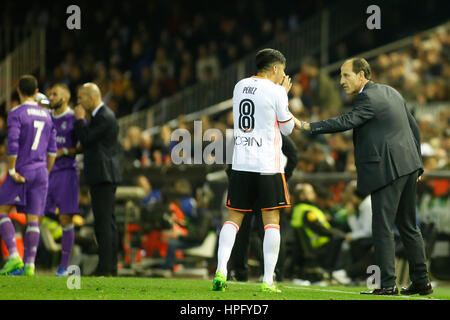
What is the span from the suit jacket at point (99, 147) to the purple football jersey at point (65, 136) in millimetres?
269

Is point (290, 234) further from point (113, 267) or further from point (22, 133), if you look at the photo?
point (22, 133)

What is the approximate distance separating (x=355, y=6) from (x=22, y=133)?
15.9 meters

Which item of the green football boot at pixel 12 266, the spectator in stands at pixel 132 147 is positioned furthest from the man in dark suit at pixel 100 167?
the spectator in stands at pixel 132 147

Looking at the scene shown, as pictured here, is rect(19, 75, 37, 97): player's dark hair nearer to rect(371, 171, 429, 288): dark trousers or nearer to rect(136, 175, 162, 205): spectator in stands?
rect(371, 171, 429, 288): dark trousers

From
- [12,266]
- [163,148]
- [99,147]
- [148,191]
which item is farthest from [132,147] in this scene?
[12,266]

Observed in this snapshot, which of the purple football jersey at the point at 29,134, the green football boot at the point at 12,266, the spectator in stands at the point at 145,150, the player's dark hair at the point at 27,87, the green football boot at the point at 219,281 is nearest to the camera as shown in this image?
the green football boot at the point at 219,281

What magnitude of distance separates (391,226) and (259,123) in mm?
1777

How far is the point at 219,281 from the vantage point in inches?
336

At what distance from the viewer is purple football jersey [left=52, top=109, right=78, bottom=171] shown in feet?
38.6

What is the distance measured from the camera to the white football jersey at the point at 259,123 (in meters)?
8.48

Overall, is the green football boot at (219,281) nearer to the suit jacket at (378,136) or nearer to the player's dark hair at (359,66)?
the suit jacket at (378,136)

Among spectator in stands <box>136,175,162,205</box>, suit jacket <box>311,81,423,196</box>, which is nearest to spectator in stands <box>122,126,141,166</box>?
spectator in stands <box>136,175,162,205</box>

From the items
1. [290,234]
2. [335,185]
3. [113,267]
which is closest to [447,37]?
[335,185]
